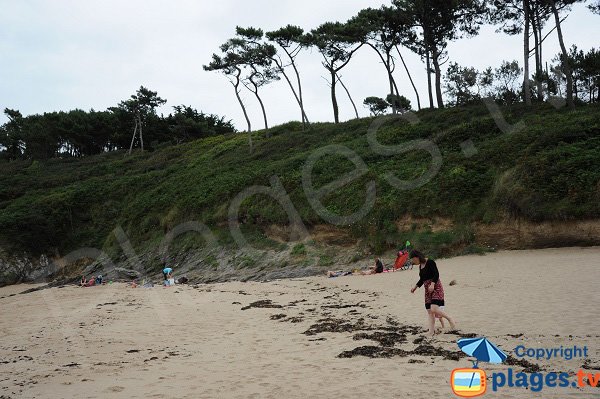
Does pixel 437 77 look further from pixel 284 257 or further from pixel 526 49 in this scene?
pixel 284 257

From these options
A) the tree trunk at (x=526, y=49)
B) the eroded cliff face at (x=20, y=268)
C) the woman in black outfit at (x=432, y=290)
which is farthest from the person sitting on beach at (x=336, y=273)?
the eroded cliff face at (x=20, y=268)

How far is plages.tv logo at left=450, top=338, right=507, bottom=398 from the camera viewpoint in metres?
5.18

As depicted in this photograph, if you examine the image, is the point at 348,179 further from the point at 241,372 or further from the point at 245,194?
the point at 241,372

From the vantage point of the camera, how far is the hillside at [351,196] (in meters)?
18.8

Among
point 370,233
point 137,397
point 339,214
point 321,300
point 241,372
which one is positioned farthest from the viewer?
point 339,214

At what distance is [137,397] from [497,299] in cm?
806

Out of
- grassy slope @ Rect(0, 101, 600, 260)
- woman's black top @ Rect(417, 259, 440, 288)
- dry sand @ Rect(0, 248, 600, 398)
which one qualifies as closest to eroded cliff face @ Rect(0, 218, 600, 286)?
grassy slope @ Rect(0, 101, 600, 260)

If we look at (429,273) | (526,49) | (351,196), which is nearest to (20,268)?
(351,196)

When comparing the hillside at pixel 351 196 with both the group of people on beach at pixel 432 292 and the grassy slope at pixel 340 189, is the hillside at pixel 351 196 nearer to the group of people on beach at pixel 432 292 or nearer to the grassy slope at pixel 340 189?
the grassy slope at pixel 340 189

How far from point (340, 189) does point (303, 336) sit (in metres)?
17.6

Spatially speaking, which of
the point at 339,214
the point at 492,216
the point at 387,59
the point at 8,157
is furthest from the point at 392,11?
the point at 8,157

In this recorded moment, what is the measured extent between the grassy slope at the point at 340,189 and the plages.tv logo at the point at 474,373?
1316cm

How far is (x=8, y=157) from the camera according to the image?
3031 inches

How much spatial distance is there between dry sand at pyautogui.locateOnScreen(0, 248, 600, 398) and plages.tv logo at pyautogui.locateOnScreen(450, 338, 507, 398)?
Answer: 0.45 ft
